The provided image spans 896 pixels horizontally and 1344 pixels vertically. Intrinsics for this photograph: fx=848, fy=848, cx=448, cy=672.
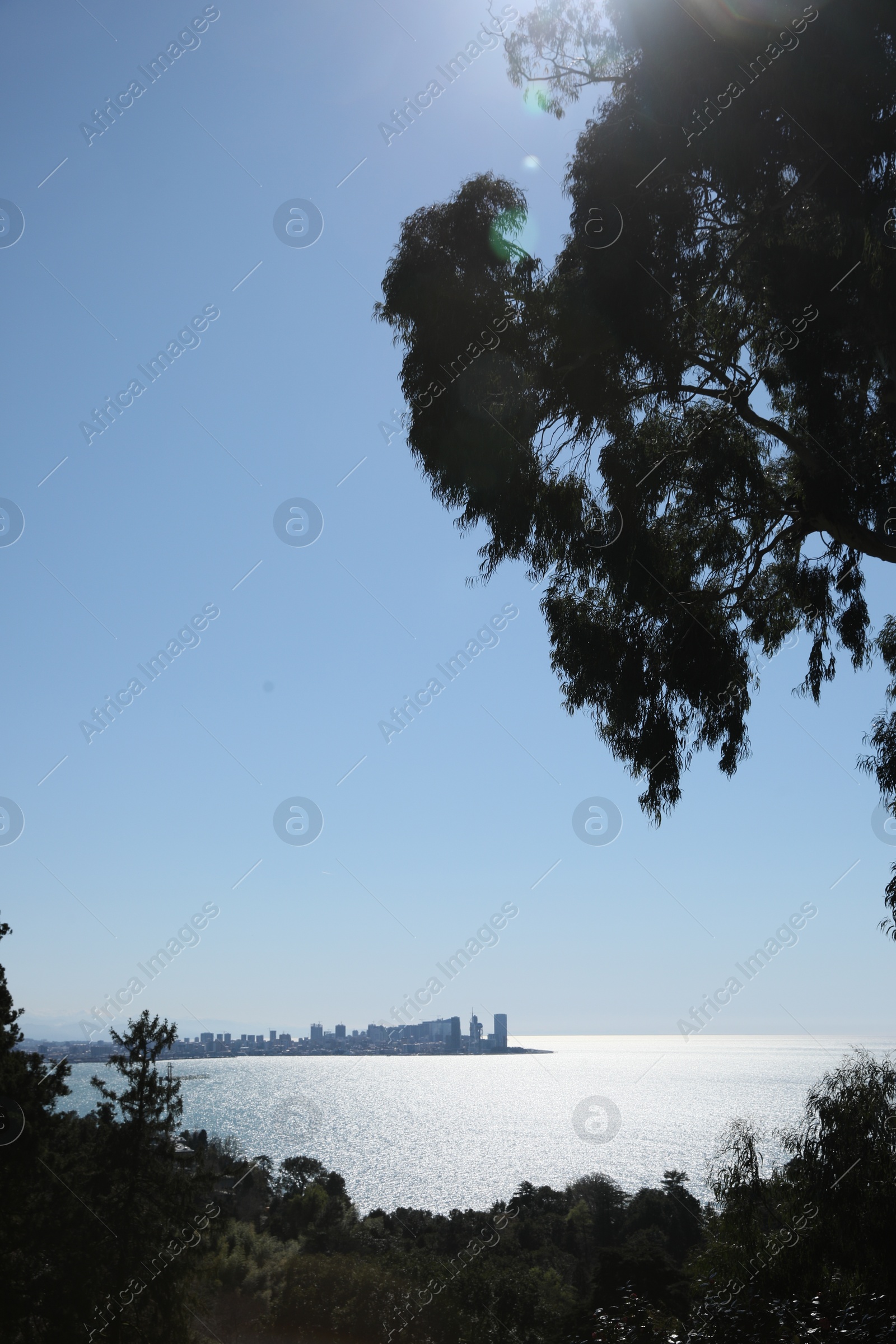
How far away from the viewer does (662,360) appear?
25.0ft

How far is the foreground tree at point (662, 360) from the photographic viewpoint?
275 inches

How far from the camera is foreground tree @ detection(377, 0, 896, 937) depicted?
6.97 metres

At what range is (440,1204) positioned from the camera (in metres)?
61.5

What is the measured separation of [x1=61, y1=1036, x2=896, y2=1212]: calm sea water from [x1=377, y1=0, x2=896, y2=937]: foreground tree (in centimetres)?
3715

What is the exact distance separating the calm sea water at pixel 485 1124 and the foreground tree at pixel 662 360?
37152 mm

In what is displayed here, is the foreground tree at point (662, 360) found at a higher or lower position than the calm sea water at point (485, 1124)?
higher

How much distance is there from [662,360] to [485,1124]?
118 m

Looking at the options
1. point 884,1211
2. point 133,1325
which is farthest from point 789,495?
point 133,1325

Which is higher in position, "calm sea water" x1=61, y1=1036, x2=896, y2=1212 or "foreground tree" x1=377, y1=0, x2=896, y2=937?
"foreground tree" x1=377, y1=0, x2=896, y2=937

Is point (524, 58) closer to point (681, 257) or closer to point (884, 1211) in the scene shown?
point (681, 257)

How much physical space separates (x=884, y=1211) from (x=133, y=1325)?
1424 centimetres

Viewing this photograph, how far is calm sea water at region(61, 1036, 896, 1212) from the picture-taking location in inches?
2827

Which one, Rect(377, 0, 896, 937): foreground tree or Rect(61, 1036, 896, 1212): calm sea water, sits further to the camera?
Rect(61, 1036, 896, 1212): calm sea water

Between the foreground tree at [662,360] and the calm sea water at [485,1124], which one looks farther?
the calm sea water at [485,1124]
